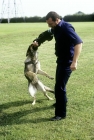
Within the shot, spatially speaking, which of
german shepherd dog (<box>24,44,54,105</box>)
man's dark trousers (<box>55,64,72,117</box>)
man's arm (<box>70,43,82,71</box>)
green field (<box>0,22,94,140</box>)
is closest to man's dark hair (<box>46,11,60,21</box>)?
man's arm (<box>70,43,82,71</box>)

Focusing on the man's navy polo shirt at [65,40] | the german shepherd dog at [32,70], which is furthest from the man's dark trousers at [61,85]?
the german shepherd dog at [32,70]

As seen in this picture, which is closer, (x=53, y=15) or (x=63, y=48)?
(x=53, y=15)

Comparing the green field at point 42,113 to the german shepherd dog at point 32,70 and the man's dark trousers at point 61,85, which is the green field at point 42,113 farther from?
the german shepherd dog at point 32,70

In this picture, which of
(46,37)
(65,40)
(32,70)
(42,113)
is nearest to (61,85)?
(65,40)

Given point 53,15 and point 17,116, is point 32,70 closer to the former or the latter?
point 17,116

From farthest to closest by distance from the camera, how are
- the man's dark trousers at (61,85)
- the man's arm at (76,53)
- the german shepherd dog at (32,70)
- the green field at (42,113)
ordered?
the german shepherd dog at (32,70) < the man's dark trousers at (61,85) < the green field at (42,113) < the man's arm at (76,53)

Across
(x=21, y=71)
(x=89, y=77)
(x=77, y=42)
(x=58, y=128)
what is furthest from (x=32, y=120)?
(x=21, y=71)

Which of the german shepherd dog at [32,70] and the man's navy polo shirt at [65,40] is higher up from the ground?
the man's navy polo shirt at [65,40]

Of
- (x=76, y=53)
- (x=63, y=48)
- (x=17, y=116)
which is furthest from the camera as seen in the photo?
(x=17, y=116)

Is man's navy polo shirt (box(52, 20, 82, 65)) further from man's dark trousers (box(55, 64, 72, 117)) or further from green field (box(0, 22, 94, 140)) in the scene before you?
green field (box(0, 22, 94, 140))

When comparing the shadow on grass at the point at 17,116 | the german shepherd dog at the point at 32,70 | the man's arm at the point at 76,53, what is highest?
the man's arm at the point at 76,53

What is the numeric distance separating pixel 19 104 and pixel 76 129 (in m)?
1.85

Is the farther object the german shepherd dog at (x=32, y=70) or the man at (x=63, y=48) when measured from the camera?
the german shepherd dog at (x=32, y=70)

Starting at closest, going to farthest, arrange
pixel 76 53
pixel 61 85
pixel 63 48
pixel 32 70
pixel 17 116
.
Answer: pixel 76 53
pixel 63 48
pixel 61 85
pixel 17 116
pixel 32 70
